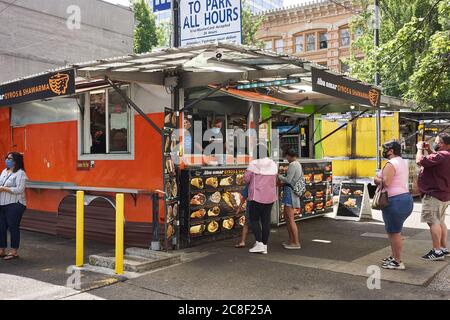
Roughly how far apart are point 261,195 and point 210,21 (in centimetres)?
418

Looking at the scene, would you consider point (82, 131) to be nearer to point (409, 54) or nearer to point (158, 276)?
point (158, 276)

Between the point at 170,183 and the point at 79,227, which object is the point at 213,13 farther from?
the point at 79,227

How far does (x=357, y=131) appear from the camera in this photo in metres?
16.2

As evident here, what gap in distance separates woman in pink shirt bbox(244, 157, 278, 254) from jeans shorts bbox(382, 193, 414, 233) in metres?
1.85

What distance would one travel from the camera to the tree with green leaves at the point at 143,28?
2517 centimetres

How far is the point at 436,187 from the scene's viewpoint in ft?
22.2

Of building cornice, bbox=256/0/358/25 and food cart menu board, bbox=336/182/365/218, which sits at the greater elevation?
building cornice, bbox=256/0/358/25

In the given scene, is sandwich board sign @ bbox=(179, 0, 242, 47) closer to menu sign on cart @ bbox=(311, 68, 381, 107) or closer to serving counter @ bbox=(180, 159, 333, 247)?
menu sign on cart @ bbox=(311, 68, 381, 107)

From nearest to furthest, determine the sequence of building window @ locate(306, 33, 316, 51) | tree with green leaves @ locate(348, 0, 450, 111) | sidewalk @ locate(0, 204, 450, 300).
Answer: sidewalk @ locate(0, 204, 450, 300)
tree with green leaves @ locate(348, 0, 450, 111)
building window @ locate(306, 33, 316, 51)

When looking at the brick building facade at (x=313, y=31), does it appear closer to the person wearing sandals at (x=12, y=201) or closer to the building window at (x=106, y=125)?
the building window at (x=106, y=125)

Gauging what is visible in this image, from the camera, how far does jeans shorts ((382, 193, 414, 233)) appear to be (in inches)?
243

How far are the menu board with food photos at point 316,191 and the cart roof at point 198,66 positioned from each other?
306 centimetres

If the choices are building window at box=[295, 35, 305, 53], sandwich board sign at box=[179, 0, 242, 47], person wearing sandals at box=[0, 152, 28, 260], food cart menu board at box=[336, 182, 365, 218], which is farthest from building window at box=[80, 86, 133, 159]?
building window at box=[295, 35, 305, 53]
